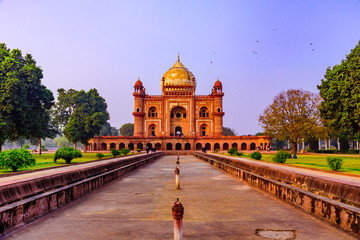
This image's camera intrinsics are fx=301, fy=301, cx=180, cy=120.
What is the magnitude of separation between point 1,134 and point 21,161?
16738mm

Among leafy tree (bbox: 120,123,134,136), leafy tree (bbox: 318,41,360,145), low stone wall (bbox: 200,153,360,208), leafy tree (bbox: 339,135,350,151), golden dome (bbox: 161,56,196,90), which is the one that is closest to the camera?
low stone wall (bbox: 200,153,360,208)

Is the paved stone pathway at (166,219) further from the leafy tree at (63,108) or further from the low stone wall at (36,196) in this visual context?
the leafy tree at (63,108)

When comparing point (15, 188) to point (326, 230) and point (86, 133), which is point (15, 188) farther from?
point (86, 133)

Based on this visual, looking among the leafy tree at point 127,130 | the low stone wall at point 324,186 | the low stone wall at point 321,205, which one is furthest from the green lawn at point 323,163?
the leafy tree at point 127,130

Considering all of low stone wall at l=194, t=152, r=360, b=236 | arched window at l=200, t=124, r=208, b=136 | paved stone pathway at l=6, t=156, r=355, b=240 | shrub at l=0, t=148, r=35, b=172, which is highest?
arched window at l=200, t=124, r=208, b=136

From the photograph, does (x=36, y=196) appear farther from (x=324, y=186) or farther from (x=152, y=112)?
(x=152, y=112)

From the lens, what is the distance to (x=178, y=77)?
86.8m

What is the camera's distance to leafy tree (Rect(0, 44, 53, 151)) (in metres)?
30.0

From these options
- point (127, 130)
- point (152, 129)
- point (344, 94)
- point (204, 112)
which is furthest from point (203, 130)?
point (344, 94)

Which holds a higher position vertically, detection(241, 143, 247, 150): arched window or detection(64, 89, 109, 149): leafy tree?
detection(64, 89, 109, 149): leafy tree

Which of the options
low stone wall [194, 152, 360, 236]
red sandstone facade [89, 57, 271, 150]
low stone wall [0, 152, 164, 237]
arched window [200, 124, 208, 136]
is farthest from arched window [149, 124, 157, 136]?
low stone wall [194, 152, 360, 236]

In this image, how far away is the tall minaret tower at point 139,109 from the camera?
260 ft

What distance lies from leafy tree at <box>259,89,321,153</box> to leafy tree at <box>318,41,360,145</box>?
11355 mm

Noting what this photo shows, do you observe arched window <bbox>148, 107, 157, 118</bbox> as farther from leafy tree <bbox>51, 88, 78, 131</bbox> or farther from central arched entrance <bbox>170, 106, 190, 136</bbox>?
leafy tree <bbox>51, 88, 78, 131</bbox>
